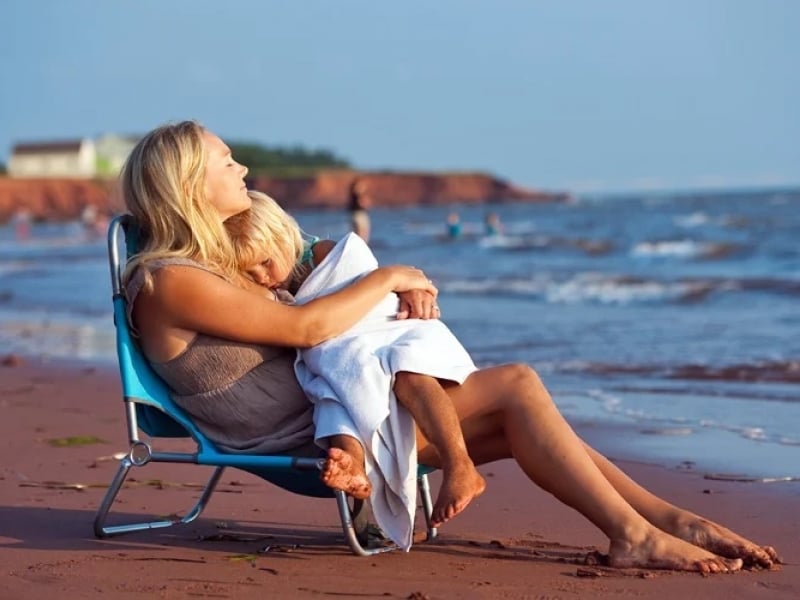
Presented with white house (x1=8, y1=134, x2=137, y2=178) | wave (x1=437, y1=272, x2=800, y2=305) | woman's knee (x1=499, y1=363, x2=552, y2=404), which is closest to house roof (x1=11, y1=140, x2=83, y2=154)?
white house (x1=8, y1=134, x2=137, y2=178)

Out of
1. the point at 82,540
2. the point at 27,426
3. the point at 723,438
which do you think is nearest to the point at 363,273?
the point at 82,540

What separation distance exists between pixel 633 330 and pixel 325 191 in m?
99.2

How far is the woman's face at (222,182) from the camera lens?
142 inches

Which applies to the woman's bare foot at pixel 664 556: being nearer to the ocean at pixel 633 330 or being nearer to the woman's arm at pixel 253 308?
the woman's arm at pixel 253 308

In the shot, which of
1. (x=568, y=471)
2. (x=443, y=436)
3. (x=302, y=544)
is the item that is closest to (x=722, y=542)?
(x=568, y=471)

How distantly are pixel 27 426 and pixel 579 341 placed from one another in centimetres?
525

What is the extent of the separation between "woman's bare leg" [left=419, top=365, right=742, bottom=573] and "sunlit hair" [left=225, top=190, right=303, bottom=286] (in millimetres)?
707

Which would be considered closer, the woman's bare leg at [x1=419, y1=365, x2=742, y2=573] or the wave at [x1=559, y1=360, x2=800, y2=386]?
the woman's bare leg at [x1=419, y1=365, x2=742, y2=573]

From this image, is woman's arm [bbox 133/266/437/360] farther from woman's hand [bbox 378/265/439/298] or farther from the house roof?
the house roof

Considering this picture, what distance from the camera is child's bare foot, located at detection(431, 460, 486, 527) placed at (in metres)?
3.17

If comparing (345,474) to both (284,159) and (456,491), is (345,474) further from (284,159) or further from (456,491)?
(284,159)

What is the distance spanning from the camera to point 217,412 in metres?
3.65

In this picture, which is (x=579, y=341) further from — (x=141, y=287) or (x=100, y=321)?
(x=141, y=287)

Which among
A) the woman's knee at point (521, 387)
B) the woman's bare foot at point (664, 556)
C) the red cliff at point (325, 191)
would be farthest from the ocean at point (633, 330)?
the red cliff at point (325, 191)
